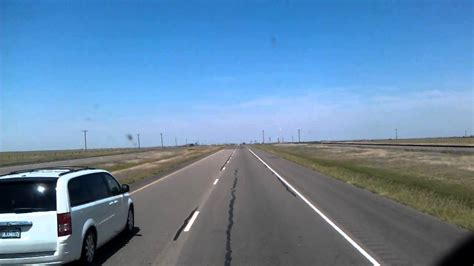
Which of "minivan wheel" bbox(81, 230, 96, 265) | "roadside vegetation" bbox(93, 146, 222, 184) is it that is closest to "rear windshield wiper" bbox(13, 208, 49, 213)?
"minivan wheel" bbox(81, 230, 96, 265)

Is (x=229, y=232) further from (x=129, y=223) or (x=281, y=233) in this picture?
(x=129, y=223)

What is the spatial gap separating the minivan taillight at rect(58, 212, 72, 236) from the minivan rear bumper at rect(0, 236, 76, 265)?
83 millimetres

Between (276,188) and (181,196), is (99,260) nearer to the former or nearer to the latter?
(181,196)

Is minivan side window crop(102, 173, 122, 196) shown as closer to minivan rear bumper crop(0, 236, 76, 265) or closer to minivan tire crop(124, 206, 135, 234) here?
minivan tire crop(124, 206, 135, 234)

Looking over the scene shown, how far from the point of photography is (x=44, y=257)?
25.8 ft

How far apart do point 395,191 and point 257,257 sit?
524 inches

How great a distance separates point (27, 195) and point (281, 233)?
5429 mm

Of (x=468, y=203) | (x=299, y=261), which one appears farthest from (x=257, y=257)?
(x=468, y=203)

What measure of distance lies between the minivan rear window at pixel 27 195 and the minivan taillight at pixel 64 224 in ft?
0.61

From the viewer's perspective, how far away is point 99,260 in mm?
9141

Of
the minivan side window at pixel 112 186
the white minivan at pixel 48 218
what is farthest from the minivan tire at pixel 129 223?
the white minivan at pixel 48 218

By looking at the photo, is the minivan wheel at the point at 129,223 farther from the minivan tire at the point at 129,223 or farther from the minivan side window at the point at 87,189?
the minivan side window at the point at 87,189

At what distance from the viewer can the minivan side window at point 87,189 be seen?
28.4 feet

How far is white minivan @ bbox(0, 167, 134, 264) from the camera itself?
25.7 feet
